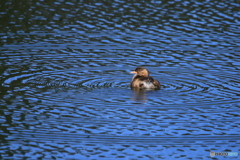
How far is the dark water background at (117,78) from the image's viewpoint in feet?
45.1

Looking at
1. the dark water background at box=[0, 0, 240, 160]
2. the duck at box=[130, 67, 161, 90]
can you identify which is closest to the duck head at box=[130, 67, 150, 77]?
the duck at box=[130, 67, 161, 90]

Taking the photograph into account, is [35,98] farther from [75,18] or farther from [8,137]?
[75,18]

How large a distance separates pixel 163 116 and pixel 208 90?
306cm

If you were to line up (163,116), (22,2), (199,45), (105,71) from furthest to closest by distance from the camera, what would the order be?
(22,2) → (199,45) → (105,71) → (163,116)

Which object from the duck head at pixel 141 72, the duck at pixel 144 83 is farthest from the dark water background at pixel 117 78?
the duck head at pixel 141 72

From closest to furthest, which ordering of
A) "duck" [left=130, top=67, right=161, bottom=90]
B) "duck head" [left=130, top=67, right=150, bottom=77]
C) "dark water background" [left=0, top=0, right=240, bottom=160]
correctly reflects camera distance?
"dark water background" [left=0, top=0, right=240, bottom=160] < "duck" [left=130, top=67, right=161, bottom=90] < "duck head" [left=130, top=67, right=150, bottom=77]

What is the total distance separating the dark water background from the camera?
45.1 ft

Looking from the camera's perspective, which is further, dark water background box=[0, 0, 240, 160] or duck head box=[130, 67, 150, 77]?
duck head box=[130, 67, 150, 77]

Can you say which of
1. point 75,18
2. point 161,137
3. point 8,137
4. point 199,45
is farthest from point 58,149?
point 75,18

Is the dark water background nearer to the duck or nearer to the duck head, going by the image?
the duck

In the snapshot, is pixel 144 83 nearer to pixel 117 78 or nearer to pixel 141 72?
pixel 141 72

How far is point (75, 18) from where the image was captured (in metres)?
27.5

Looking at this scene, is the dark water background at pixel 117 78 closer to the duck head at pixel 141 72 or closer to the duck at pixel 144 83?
the duck at pixel 144 83

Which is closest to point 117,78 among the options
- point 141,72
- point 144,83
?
point 141,72
